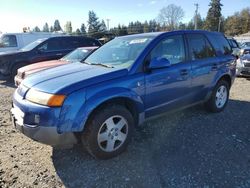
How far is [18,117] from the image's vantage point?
3385 millimetres

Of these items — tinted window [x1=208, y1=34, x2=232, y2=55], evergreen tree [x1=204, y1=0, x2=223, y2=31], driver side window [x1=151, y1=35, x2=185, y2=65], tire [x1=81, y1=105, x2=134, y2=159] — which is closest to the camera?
tire [x1=81, y1=105, x2=134, y2=159]

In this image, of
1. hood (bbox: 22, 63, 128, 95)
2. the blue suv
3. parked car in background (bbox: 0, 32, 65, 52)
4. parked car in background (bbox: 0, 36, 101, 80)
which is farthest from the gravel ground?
parked car in background (bbox: 0, 32, 65, 52)

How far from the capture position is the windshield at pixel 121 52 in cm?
403

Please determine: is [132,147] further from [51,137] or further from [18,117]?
[18,117]

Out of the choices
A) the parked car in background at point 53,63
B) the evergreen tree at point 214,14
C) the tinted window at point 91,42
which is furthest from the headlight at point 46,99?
the evergreen tree at point 214,14

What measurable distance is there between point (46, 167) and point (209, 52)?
12.2 ft

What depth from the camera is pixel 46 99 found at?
123 inches

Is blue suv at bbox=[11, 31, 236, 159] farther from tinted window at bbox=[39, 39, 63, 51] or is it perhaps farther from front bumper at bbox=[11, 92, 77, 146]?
tinted window at bbox=[39, 39, 63, 51]

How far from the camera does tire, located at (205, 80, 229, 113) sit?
5457 millimetres

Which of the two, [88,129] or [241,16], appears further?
[241,16]

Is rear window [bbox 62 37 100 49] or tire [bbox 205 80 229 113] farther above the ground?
rear window [bbox 62 37 100 49]

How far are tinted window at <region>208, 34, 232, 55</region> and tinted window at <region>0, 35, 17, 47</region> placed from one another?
36.7 ft

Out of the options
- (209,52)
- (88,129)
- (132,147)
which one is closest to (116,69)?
(88,129)

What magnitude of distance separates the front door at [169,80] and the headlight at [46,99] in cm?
136
